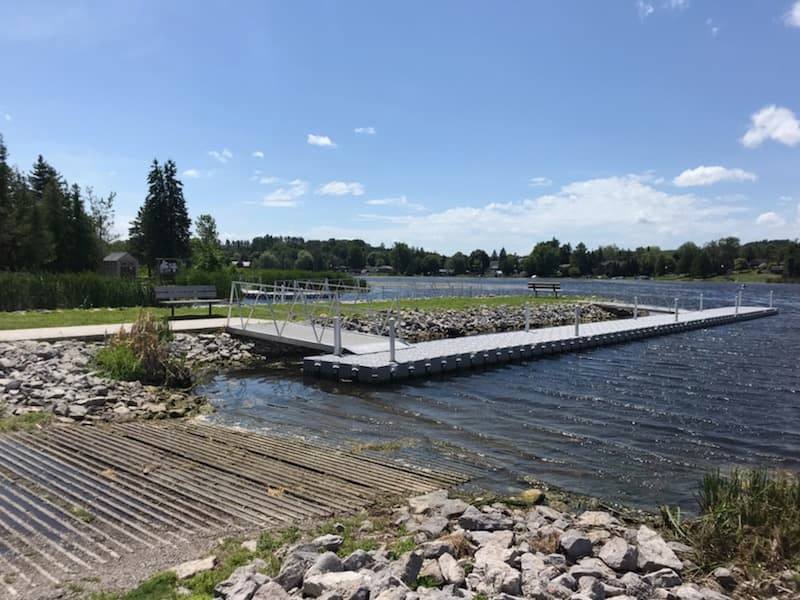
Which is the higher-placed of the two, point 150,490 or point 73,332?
point 73,332

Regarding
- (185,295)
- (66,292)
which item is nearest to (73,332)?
(185,295)

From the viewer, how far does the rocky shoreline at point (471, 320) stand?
23.3 m

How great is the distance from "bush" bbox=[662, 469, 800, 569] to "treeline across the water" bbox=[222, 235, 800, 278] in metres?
117

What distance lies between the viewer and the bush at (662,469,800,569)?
4.93 meters

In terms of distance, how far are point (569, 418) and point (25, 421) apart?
933 centimetres

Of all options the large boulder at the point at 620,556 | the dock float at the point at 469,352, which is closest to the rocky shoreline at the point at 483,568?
the large boulder at the point at 620,556

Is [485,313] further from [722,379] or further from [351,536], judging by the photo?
[351,536]

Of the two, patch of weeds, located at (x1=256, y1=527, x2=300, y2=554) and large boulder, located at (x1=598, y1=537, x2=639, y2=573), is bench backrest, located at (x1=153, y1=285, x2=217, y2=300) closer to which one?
patch of weeds, located at (x1=256, y1=527, x2=300, y2=554)

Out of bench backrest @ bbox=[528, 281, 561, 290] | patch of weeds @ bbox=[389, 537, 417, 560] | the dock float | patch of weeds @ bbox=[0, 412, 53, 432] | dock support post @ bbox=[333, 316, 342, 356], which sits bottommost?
the dock float

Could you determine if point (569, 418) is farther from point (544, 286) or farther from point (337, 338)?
→ point (544, 286)

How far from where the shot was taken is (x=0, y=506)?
5578 mm

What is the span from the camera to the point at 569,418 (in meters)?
11.0

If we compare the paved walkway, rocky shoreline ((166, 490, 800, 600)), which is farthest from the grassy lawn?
rocky shoreline ((166, 490, 800, 600))

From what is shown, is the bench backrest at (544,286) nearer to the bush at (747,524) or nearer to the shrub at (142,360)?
the shrub at (142,360)
